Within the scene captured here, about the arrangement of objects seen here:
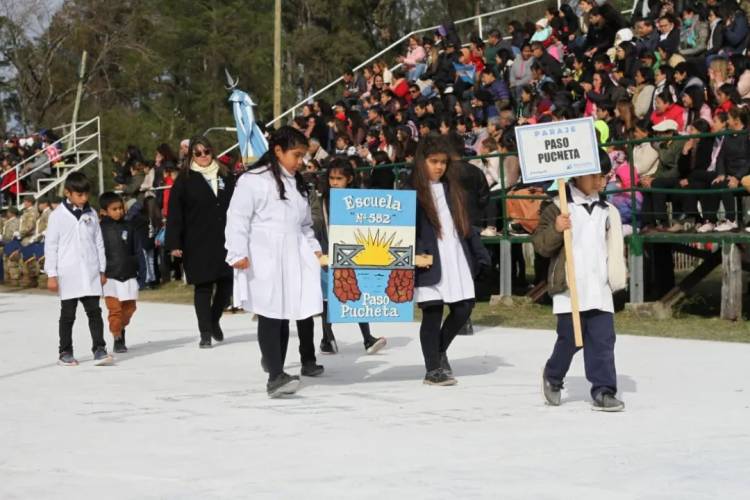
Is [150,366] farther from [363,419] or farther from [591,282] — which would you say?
[591,282]

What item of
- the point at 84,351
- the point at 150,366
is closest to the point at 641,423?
the point at 150,366

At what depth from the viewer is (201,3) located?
188ft

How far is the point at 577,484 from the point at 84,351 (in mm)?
7593

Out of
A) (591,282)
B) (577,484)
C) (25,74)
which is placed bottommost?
(577,484)

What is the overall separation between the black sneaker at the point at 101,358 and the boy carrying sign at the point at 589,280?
4309mm

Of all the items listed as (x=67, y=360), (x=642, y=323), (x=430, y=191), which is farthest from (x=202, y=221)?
(x=642, y=323)

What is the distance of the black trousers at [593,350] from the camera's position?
8.71 m

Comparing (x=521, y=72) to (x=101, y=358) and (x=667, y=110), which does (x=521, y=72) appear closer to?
(x=667, y=110)

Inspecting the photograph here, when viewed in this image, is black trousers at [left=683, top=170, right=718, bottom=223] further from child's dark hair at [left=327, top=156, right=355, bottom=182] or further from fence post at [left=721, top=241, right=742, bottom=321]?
child's dark hair at [left=327, top=156, right=355, bottom=182]

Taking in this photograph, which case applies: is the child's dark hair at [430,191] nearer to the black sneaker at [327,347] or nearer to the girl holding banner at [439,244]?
the girl holding banner at [439,244]

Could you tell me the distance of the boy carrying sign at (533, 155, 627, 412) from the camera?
28.6ft

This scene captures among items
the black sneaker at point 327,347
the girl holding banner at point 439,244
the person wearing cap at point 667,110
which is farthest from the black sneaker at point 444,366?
the person wearing cap at point 667,110

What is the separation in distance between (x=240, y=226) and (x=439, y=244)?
4.48 feet

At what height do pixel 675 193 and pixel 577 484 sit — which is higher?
pixel 675 193
